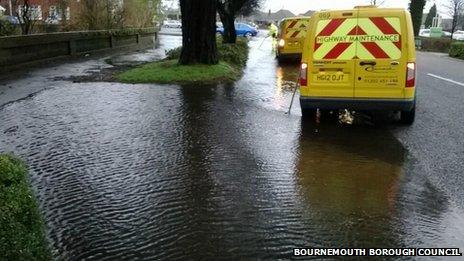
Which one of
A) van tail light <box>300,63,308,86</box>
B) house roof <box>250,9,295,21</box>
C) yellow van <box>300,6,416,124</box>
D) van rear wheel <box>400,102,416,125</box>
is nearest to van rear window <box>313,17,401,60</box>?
yellow van <box>300,6,416,124</box>

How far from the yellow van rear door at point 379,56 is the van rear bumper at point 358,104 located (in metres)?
0.08

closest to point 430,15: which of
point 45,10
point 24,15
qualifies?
point 45,10

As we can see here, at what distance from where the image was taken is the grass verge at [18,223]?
10.4 ft

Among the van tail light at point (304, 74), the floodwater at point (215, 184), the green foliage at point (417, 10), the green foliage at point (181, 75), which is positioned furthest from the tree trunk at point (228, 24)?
the green foliage at point (417, 10)

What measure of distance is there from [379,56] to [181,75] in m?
6.58

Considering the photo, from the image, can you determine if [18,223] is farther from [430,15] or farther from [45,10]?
[430,15]

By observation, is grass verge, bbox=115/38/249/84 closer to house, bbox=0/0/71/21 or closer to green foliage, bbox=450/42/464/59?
house, bbox=0/0/71/21

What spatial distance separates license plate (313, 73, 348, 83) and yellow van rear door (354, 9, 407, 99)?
0.23 metres

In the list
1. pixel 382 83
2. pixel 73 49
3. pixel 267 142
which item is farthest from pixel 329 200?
pixel 73 49

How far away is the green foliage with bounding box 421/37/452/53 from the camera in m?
39.3

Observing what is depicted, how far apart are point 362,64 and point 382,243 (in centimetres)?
469

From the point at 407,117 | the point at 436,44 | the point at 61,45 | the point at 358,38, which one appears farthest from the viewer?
the point at 436,44

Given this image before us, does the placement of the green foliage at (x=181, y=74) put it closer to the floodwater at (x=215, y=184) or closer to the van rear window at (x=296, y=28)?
the floodwater at (x=215, y=184)

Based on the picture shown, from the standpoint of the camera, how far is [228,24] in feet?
92.6
